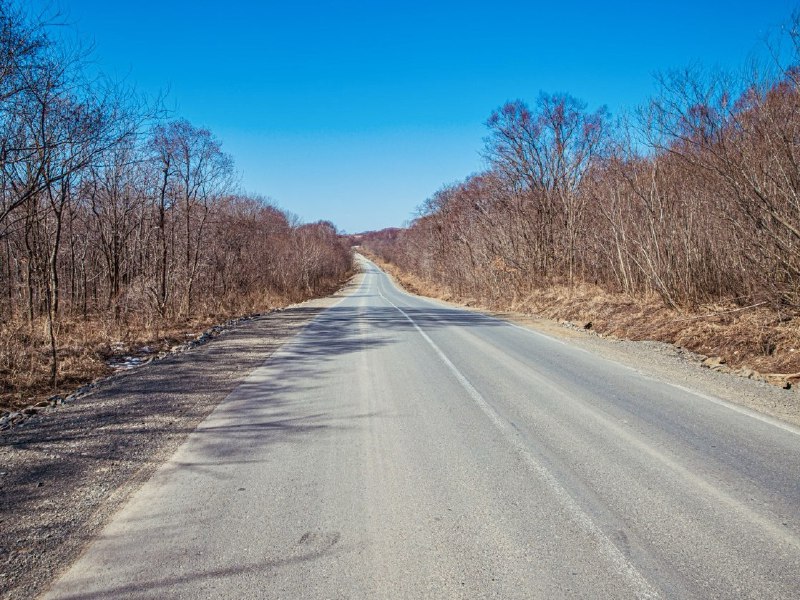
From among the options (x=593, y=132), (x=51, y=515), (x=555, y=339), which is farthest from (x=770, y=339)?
(x=593, y=132)

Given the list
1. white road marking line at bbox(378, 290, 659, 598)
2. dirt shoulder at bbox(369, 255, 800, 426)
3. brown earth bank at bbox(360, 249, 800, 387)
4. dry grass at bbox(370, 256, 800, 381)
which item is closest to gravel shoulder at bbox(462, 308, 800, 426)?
dirt shoulder at bbox(369, 255, 800, 426)

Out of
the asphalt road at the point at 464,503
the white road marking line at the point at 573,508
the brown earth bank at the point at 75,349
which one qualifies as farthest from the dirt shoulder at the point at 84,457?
the white road marking line at the point at 573,508

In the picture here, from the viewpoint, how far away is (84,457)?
4.39m

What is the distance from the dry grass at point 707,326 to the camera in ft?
27.1

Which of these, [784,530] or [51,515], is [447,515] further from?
[51,515]

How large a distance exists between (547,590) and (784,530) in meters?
1.71

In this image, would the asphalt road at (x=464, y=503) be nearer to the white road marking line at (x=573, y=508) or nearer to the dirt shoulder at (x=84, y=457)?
the white road marking line at (x=573, y=508)

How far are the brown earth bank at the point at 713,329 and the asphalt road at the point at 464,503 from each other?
272cm

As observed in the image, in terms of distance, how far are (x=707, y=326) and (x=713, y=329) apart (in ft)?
0.87

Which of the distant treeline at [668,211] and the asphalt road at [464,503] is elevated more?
the distant treeline at [668,211]

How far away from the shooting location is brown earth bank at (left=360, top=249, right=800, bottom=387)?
7.95m

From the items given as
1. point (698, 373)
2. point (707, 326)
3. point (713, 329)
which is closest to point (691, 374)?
point (698, 373)

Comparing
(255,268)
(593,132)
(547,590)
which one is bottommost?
(547,590)

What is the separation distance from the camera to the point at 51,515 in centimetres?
335
